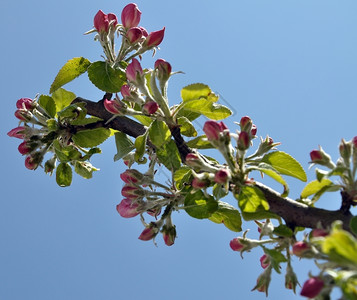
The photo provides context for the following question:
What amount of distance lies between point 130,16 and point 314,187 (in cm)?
132

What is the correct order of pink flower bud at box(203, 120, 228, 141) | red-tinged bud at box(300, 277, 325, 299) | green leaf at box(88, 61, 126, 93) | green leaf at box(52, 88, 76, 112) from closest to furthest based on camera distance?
red-tinged bud at box(300, 277, 325, 299), pink flower bud at box(203, 120, 228, 141), green leaf at box(88, 61, 126, 93), green leaf at box(52, 88, 76, 112)

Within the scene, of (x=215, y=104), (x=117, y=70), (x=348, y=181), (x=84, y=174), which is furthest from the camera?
(x=84, y=174)

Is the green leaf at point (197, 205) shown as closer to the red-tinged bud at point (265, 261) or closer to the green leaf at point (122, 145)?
the red-tinged bud at point (265, 261)

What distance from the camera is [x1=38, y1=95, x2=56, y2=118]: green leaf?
2625 millimetres

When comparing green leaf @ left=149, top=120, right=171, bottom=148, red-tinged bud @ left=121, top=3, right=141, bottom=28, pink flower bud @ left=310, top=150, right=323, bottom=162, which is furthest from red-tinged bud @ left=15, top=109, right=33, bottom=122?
pink flower bud @ left=310, top=150, right=323, bottom=162

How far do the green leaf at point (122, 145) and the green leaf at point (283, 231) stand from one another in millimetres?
836

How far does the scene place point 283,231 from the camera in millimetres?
1837

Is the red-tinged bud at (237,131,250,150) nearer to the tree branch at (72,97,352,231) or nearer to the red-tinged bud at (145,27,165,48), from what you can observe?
the tree branch at (72,97,352,231)

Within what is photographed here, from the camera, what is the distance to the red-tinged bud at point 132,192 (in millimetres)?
2125

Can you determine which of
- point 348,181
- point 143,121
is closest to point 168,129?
point 143,121

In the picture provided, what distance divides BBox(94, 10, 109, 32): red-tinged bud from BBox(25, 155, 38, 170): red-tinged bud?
755 mm

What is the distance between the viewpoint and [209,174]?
1.88 meters

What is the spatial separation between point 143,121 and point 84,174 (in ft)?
2.27

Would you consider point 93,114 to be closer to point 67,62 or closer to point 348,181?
point 67,62
